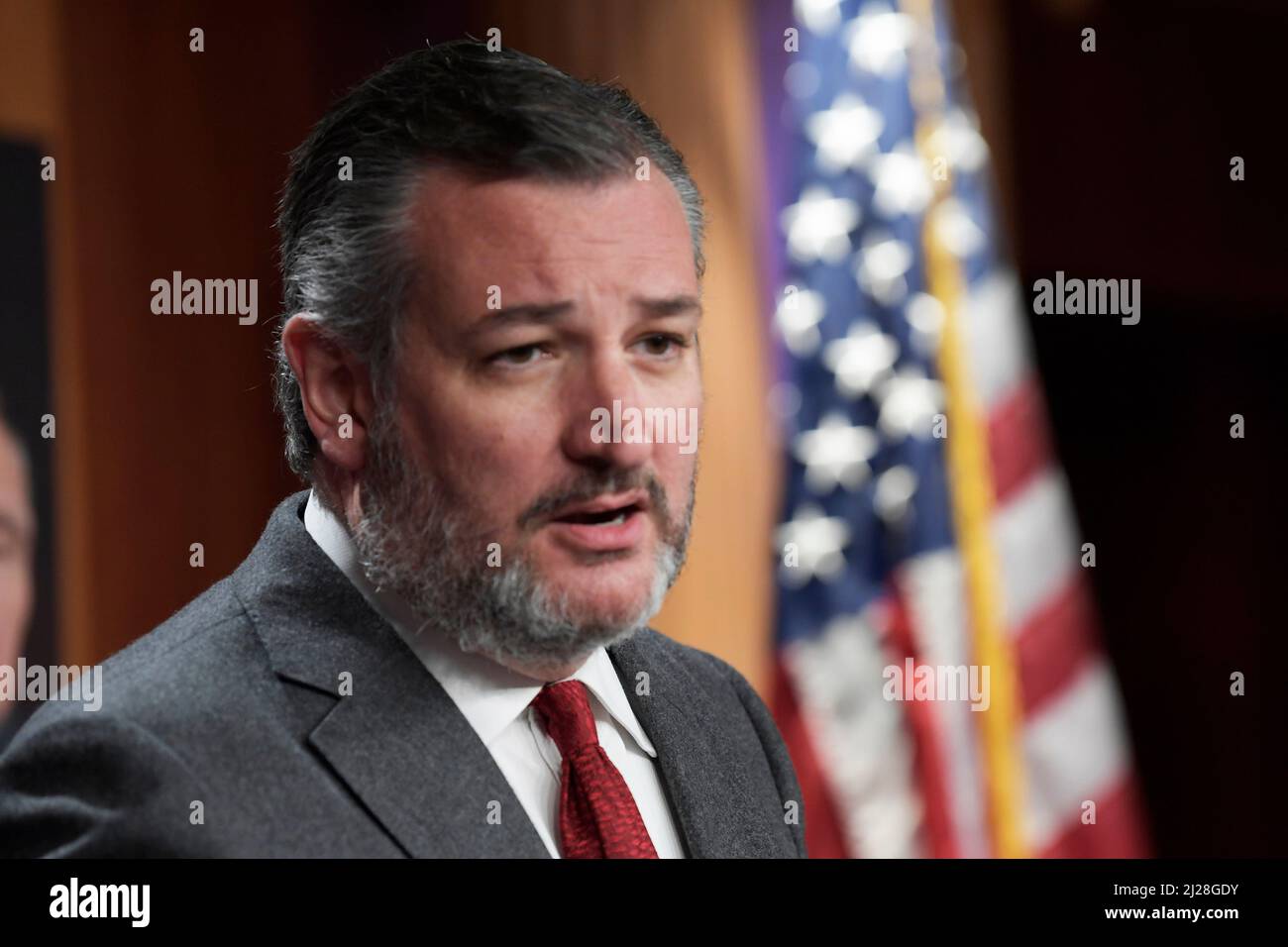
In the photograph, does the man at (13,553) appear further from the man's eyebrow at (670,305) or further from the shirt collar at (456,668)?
the man's eyebrow at (670,305)

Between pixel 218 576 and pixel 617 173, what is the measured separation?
1.49m

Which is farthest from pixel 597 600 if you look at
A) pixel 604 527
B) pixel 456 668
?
pixel 456 668

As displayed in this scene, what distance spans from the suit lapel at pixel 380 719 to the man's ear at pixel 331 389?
126mm

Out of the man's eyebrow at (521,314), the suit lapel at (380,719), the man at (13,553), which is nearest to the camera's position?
the suit lapel at (380,719)

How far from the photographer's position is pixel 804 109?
3.48 meters

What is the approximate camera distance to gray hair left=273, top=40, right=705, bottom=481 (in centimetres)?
182

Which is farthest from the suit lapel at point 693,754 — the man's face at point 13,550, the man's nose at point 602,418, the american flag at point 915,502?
the man's face at point 13,550

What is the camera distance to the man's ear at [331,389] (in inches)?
73.8

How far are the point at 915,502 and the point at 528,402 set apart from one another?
5.76 feet

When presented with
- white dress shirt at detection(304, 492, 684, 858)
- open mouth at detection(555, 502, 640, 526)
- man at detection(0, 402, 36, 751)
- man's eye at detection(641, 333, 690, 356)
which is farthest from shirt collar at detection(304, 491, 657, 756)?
man at detection(0, 402, 36, 751)

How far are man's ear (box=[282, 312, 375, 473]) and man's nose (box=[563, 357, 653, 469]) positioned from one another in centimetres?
27

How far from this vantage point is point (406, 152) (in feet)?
6.05

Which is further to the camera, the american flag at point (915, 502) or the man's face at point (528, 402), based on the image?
the american flag at point (915, 502)
